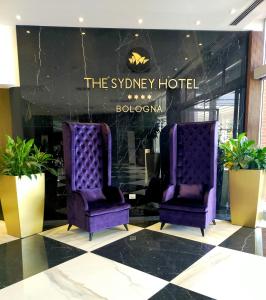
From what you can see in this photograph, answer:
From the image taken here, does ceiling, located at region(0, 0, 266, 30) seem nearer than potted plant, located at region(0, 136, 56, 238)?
Yes

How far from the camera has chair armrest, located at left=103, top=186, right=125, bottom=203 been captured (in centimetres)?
395

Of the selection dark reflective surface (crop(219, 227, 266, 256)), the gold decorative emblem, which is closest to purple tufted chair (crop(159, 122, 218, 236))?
dark reflective surface (crop(219, 227, 266, 256))

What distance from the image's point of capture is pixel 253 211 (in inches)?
156

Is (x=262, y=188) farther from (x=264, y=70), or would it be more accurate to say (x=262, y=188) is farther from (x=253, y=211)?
(x=264, y=70)

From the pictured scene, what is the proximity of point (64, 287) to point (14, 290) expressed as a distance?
1.57ft

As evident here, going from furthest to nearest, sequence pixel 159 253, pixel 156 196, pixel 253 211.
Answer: pixel 156 196, pixel 253 211, pixel 159 253

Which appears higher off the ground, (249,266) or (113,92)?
(113,92)

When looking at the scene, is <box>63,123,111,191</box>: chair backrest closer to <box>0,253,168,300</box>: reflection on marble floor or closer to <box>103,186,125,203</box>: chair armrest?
<box>103,186,125,203</box>: chair armrest

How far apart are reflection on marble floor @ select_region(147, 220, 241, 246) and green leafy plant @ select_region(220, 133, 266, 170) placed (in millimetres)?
981

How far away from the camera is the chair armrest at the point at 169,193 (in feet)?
13.2

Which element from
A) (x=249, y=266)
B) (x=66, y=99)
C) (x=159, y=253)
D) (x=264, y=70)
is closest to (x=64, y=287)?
(x=159, y=253)

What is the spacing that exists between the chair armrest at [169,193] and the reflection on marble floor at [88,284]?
1427 millimetres

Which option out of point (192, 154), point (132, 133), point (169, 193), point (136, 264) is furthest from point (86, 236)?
point (192, 154)

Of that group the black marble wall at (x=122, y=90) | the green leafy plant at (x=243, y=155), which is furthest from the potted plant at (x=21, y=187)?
the green leafy plant at (x=243, y=155)
